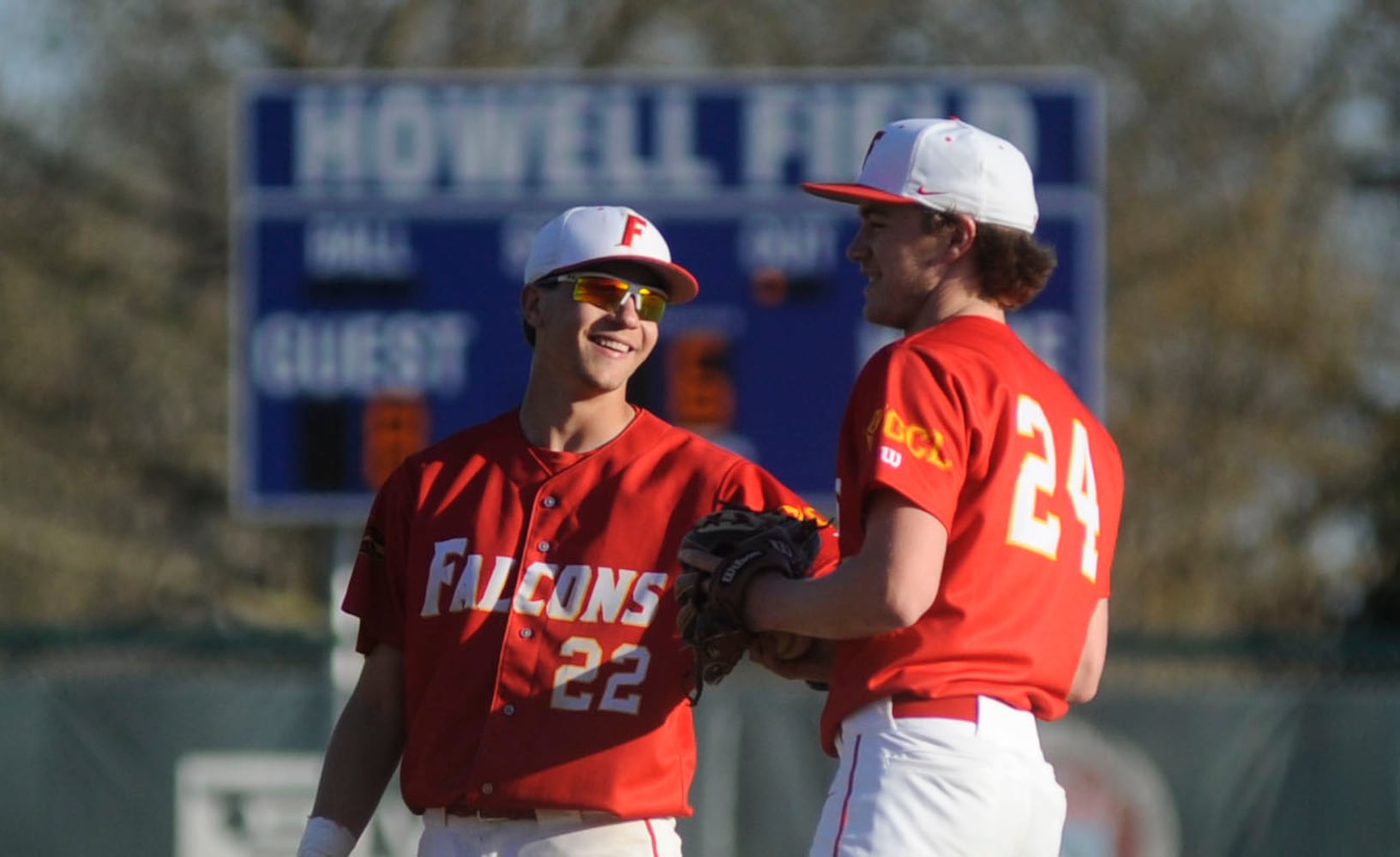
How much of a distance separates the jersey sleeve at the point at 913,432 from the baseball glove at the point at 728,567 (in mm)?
237

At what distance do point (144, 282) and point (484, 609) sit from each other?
1320 cm

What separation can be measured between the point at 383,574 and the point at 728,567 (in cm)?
90

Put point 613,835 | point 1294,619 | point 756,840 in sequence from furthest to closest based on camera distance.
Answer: point 1294,619
point 756,840
point 613,835

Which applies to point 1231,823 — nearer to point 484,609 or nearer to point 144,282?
point 484,609

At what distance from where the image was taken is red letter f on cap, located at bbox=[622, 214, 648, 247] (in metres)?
4.00

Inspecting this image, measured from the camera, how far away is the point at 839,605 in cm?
316

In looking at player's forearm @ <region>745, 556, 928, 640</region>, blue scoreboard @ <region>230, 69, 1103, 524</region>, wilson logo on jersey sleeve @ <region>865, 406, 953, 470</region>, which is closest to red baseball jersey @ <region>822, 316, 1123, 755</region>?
wilson logo on jersey sleeve @ <region>865, 406, 953, 470</region>

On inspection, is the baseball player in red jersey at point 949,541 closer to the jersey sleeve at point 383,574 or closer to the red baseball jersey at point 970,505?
the red baseball jersey at point 970,505

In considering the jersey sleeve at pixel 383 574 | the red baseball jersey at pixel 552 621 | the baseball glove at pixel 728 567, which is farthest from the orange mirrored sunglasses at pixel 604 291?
the baseball glove at pixel 728 567

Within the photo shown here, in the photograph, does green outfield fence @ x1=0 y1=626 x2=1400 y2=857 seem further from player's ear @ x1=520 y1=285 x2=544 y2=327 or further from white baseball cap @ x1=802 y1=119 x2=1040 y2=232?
white baseball cap @ x1=802 y1=119 x2=1040 y2=232

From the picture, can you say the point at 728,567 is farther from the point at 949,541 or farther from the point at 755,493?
the point at 755,493

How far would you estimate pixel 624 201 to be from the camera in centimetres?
952

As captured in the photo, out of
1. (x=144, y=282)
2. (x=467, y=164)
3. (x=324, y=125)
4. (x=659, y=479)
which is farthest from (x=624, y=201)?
(x=144, y=282)

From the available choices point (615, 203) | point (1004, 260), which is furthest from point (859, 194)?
point (615, 203)
